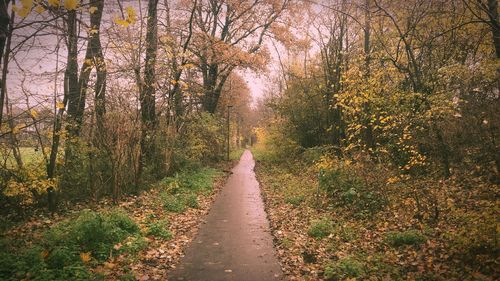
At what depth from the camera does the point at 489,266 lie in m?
5.21

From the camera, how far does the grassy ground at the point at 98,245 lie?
5301 mm

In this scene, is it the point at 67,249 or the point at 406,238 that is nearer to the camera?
the point at 67,249

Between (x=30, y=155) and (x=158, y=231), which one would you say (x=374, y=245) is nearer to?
(x=158, y=231)

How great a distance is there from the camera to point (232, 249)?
7402mm

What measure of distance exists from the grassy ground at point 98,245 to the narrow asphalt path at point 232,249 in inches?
14.8

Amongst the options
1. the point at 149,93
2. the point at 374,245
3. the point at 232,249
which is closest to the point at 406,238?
the point at 374,245

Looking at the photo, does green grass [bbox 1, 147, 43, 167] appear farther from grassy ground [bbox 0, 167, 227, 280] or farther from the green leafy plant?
the green leafy plant

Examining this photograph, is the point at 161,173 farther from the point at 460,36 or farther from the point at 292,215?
the point at 460,36

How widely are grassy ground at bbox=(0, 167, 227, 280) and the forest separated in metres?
0.04

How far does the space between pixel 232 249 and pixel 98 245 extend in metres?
2.86

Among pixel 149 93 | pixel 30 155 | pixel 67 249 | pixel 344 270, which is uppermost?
pixel 149 93

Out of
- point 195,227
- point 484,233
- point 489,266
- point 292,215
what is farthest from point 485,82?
point 195,227

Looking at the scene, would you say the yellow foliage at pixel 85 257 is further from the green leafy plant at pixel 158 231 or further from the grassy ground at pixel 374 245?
the grassy ground at pixel 374 245

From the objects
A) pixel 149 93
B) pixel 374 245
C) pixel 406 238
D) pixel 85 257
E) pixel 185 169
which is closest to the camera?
pixel 85 257
